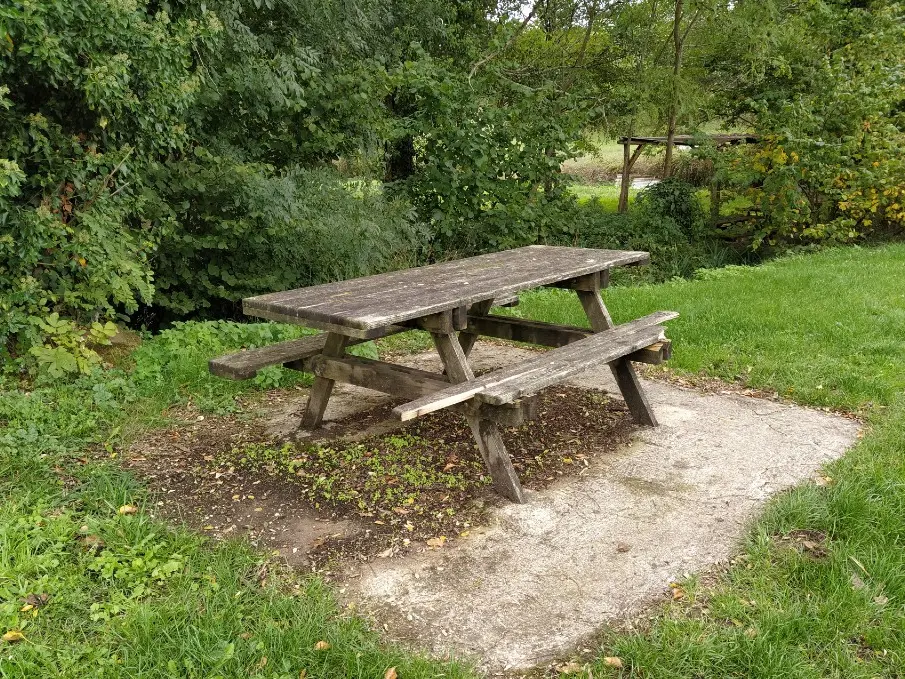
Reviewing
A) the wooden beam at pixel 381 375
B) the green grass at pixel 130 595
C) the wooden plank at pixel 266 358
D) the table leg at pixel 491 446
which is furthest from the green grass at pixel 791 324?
the green grass at pixel 130 595

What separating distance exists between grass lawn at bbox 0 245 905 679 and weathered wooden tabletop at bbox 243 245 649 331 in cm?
101

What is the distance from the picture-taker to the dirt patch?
3227mm

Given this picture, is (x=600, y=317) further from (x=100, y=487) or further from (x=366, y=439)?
(x=100, y=487)

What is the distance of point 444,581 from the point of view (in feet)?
9.38

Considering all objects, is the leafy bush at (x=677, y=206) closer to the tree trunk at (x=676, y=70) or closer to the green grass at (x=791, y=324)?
the tree trunk at (x=676, y=70)

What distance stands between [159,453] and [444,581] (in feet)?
6.54

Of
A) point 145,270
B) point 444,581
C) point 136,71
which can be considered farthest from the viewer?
point 145,270

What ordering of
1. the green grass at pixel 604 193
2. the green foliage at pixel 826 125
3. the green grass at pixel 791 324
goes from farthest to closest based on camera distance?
the green grass at pixel 604 193, the green foliage at pixel 826 125, the green grass at pixel 791 324

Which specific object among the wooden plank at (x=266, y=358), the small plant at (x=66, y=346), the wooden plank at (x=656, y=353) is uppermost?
the small plant at (x=66, y=346)

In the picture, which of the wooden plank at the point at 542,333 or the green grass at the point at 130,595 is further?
the wooden plank at the point at 542,333

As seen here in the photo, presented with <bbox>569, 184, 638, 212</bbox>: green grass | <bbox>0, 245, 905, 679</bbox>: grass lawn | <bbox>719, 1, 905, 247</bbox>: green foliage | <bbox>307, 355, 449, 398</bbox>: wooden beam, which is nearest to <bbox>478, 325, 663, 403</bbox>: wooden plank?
<bbox>307, 355, 449, 398</bbox>: wooden beam

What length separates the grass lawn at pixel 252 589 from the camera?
2371 millimetres

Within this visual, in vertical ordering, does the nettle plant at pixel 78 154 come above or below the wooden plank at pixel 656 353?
above

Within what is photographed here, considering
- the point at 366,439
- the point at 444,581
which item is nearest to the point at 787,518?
the point at 444,581
